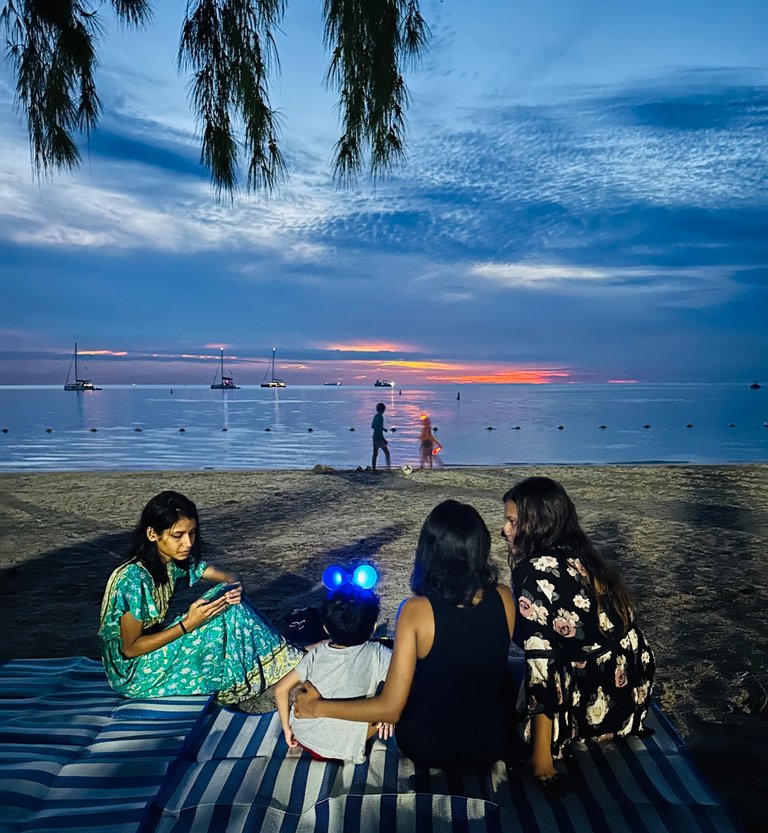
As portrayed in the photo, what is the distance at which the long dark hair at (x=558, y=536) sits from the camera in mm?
2926

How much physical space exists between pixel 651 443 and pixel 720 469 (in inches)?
940

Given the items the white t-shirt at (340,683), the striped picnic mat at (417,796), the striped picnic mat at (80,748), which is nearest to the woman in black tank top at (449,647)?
the white t-shirt at (340,683)

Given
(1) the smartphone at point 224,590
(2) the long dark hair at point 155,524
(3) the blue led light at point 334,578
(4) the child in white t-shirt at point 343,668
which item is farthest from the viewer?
(1) the smartphone at point 224,590

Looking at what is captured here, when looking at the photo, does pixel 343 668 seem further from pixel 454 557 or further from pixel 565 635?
pixel 565 635

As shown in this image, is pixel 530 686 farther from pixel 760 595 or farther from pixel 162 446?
pixel 162 446

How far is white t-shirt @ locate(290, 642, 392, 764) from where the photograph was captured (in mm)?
2898

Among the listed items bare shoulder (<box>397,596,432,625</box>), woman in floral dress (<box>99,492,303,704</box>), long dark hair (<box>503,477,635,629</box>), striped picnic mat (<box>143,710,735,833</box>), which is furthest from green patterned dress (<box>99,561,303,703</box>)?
long dark hair (<box>503,477,635,629</box>)

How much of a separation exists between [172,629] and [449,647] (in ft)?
6.22

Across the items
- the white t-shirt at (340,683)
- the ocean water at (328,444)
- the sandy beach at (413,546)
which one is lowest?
the ocean water at (328,444)

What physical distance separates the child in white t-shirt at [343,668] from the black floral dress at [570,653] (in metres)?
0.69

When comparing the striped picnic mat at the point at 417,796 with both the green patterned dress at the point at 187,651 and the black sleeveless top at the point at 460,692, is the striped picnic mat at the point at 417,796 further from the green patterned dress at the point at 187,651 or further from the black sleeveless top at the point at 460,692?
the green patterned dress at the point at 187,651

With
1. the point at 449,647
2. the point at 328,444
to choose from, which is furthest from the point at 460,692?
the point at 328,444

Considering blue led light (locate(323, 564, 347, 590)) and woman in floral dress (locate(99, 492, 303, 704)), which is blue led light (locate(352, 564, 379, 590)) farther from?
woman in floral dress (locate(99, 492, 303, 704))

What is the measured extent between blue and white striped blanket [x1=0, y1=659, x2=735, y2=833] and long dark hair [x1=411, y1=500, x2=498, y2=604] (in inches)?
34.8
